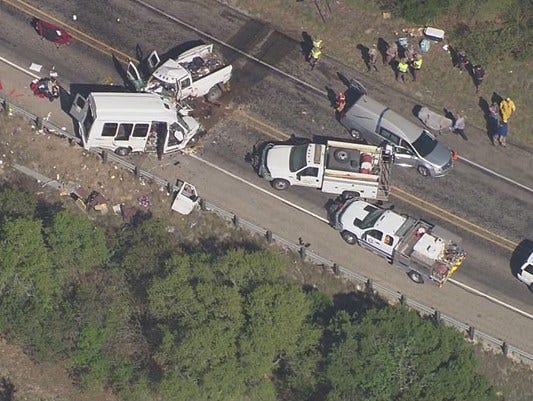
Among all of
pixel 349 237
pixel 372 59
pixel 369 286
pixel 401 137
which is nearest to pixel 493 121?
pixel 401 137

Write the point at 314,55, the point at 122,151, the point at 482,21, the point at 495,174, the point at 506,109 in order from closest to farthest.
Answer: the point at 122,151, the point at 495,174, the point at 506,109, the point at 314,55, the point at 482,21

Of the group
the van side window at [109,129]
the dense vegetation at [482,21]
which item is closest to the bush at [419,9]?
the dense vegetation at [482,21]

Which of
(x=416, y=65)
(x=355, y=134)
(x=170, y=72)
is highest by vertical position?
(x=416, y=65)

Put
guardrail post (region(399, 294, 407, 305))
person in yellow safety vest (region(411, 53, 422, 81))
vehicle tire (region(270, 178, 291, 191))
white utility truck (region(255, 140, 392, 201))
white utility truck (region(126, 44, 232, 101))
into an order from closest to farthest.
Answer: guardrail post (region(399, 294, 407, 305))
white utility truck (region(255, 140, 392, 201))
vehicle tire (region(270, 178, 291, 191))
white utility truck (region(126, 44, 232, 101))
person in yellow safety vest (region(411, 53, 422, 81))

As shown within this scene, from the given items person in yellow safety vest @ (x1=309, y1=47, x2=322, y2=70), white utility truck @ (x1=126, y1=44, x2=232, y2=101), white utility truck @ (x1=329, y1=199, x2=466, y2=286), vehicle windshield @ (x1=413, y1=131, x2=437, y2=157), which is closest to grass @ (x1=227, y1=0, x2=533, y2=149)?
person in yellow safety vest @ (x1=309, y1=47, x2=322, y2=70)

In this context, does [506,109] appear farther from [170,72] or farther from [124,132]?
[124,132]

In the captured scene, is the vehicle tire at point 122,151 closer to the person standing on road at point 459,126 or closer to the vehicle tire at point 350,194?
the vehicle tire at point 350,194

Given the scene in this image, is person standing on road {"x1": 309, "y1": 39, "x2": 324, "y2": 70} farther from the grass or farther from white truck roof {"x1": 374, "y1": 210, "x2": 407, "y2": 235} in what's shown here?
white truck roof {"x1": 374, "y1": 210, "x2": 407, "y2": 235}
